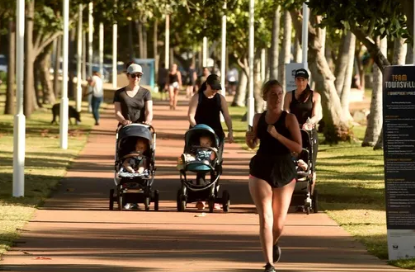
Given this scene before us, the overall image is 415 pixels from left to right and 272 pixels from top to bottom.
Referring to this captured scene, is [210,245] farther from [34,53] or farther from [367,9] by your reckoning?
[34,53]

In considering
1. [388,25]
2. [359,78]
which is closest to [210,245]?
[388,25]

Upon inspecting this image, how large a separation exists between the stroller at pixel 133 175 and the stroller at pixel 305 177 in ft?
5.81

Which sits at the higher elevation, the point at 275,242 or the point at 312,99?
the point at 312,99

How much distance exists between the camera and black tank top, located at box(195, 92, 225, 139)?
16.9 metres

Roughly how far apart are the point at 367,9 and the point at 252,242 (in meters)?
6.49

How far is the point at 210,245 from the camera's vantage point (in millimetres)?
13336

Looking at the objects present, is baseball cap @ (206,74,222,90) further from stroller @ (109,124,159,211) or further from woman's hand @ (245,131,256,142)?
woman's hand @ (245,131,256,142)

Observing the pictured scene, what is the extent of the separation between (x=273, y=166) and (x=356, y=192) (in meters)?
8.32

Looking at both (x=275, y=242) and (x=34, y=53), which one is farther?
(x=34, y=53)

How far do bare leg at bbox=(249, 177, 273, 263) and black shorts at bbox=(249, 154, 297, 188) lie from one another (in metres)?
0.05

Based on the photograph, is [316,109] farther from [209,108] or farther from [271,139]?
[271,139]

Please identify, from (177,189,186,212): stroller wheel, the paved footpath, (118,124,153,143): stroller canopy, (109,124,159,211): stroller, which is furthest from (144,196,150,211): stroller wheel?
(118,124,153,143): stroller canopy

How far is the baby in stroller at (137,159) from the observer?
16516 millimetres

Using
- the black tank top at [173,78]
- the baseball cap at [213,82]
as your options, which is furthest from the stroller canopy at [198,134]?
the black tank top at [173,78]
